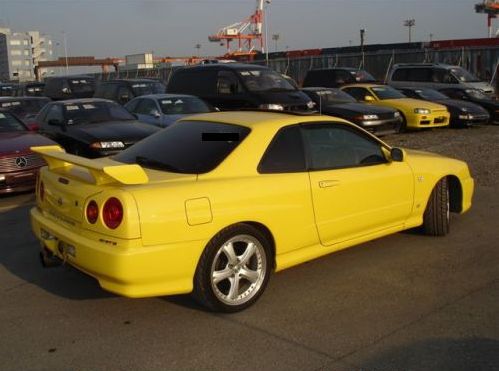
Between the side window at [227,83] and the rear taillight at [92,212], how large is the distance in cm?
1044

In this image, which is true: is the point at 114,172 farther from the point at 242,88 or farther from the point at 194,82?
the point at 194,82

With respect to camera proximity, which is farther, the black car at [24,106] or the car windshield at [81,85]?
the car windshield at [81,85]

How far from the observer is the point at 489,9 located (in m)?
74.6

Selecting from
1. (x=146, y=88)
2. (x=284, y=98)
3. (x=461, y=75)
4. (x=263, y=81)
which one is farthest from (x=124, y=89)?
(x=461, y=75)

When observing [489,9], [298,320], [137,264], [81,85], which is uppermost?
[489,9]

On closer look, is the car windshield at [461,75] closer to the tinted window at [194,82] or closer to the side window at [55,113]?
the tinted window at [194,82]

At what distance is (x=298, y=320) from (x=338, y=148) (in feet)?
5.49

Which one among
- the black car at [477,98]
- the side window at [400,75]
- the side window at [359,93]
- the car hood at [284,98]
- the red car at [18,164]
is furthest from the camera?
the side window at [400,75]

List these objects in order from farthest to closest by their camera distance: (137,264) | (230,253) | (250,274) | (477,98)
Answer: (477,98) < (250,274) < (230,253) < (137,264)

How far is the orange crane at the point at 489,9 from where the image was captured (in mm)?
74375

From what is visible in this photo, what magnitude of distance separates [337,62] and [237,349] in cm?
3306

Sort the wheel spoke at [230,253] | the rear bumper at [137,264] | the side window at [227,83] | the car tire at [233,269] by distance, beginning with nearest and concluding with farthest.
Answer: the rear bumper at [137,264], the car tire at [233,269], the wheel spoke at [230,253], the side window at [227,83]

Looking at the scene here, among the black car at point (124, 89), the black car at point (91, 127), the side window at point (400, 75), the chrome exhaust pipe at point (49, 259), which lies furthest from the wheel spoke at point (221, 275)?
the side window at point (400, 75)

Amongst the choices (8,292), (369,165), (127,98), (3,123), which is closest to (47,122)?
(3,123)
